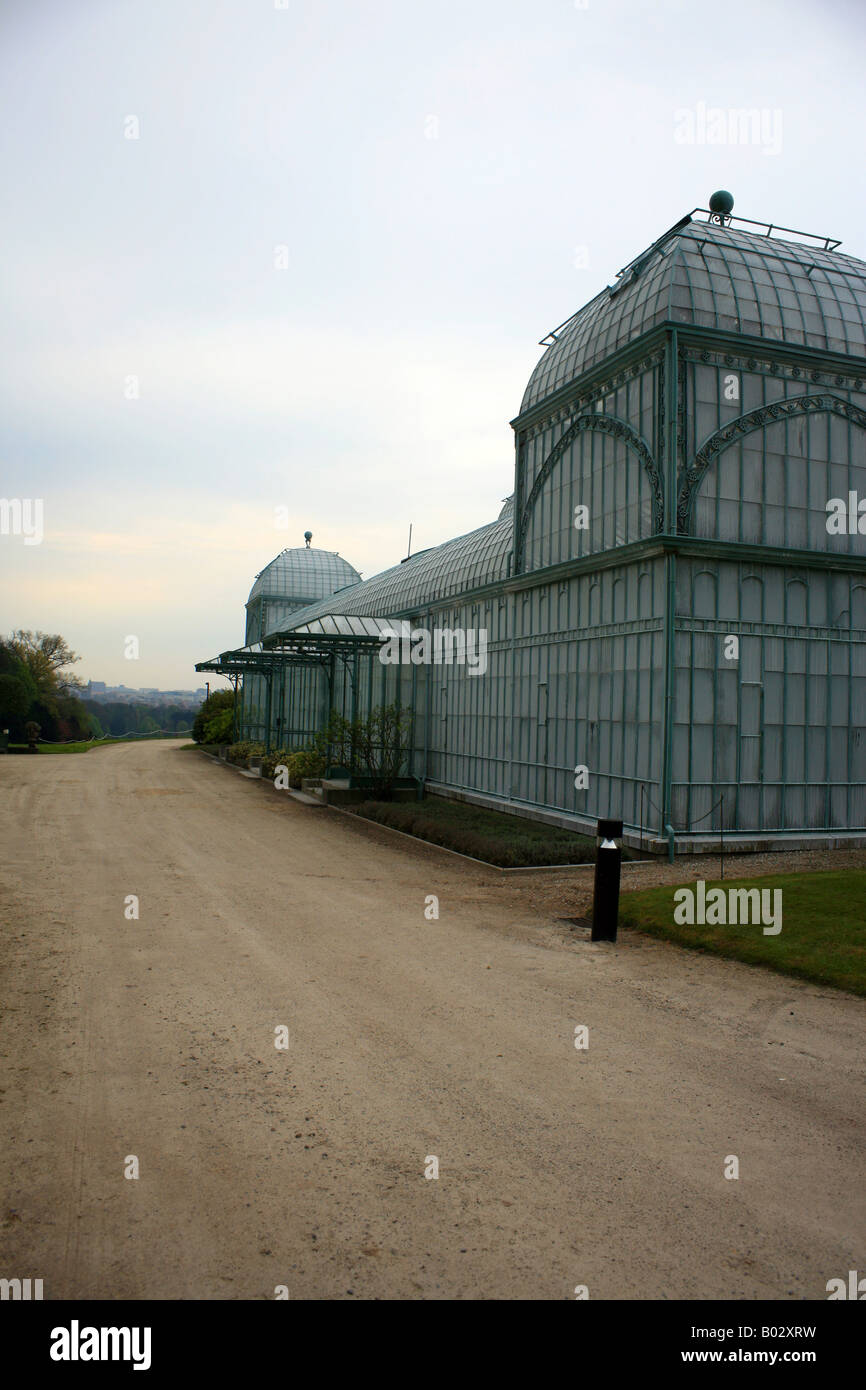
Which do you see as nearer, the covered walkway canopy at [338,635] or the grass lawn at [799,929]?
the grass lawn at [799,929]

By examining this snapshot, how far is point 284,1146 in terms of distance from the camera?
4.34 meters

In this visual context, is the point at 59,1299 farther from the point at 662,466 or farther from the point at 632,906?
the point at 662,466

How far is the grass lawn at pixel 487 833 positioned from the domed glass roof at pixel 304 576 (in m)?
31.2

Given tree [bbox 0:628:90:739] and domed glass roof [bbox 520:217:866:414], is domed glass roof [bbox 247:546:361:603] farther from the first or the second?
domed glass roof [bbox 520:217:866:414]

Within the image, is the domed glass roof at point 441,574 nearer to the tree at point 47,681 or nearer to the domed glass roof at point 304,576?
the domed glass roof at point 304,576

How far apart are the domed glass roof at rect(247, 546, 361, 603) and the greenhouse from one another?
34.0 m

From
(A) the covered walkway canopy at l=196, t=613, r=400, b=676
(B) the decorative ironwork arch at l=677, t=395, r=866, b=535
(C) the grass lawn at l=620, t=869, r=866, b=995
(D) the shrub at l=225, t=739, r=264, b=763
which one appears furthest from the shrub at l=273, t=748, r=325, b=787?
(C) the grass lawn at l=620, t=869, r=866, b=995

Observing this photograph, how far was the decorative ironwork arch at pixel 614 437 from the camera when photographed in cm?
1420

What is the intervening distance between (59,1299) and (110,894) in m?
7.62

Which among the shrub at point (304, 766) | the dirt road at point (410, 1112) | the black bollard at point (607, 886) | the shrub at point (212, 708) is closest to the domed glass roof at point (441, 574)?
the shrub at point (304, 766)

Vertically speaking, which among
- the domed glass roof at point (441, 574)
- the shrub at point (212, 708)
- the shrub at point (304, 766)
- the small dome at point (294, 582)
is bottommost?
the shrub at point (304, 766)

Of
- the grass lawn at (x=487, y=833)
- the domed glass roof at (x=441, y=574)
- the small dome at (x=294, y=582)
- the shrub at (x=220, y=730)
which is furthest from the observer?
the small dome at (x=294, y=582)

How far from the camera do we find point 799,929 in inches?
339

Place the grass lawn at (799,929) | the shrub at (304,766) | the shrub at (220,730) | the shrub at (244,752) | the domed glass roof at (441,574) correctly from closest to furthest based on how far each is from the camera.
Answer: the grass lawn at (799,929)
the domed glass roof at (441,574)
the shrub at (304,766)
the shrub at (244,752)
the shrub at (220,730)
